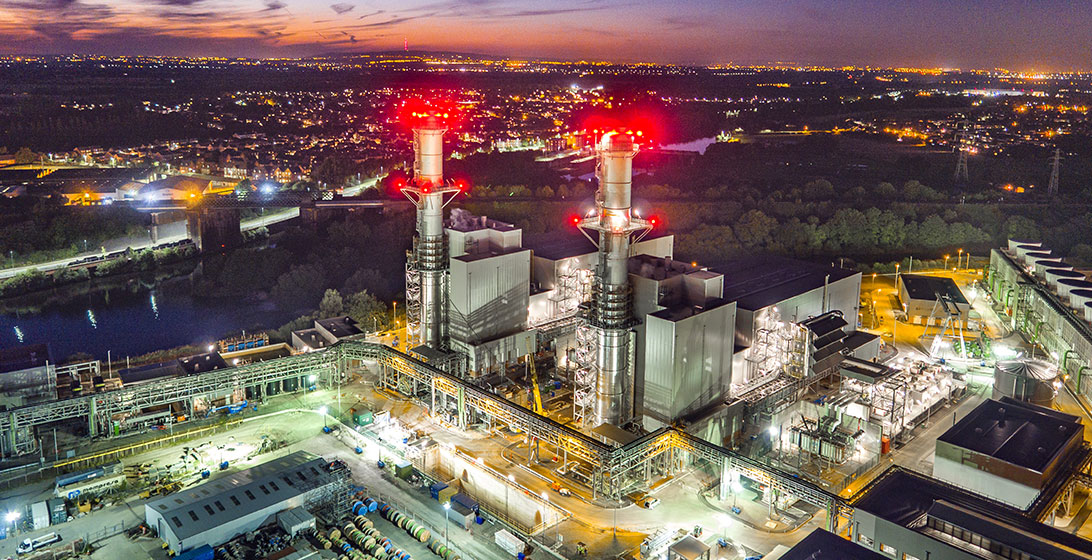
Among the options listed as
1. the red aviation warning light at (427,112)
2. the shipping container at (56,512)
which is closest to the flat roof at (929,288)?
the red aviation warning light at (427,112)

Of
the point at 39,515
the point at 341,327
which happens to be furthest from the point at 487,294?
the point at 39,515

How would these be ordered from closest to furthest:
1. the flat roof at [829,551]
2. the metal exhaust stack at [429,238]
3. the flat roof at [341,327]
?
the flat roof at [829,551] → the metal exhaust stack at [429,238] → the flat roof at [341,327]

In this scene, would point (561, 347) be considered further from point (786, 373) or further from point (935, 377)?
point (935, 377)

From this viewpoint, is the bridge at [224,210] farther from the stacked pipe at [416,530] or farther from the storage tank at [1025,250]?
the stacked pipe at [416,530]

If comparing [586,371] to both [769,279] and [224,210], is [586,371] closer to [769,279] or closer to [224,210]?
[769,279]

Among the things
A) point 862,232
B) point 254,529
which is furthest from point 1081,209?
point 254,529
